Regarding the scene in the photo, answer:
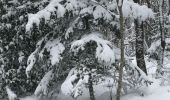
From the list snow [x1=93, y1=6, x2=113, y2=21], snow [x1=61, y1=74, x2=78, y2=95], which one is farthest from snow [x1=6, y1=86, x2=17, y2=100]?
snow [x1=93, y1=6, x2=113, y2=21]

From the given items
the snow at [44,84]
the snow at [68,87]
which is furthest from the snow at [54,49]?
the snow at [44,84]

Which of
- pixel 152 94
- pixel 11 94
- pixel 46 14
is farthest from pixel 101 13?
pixel 11 94

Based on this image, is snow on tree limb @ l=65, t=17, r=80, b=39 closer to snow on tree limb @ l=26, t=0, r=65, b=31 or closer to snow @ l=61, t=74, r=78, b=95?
snow on tree limb @ l=26, t=0, r=65, b=31

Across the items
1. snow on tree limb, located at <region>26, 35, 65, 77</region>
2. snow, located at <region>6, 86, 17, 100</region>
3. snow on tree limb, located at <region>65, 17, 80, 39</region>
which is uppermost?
snow on tree limb, located at <region>65, 17, 80, 39</region>

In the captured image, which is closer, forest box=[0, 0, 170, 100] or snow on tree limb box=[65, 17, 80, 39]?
forest box=[0, 0, 170, 100]

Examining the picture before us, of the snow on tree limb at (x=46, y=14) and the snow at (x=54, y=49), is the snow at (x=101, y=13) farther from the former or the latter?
the snow at (x=54, y=49)

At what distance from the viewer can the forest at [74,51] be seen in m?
10.6

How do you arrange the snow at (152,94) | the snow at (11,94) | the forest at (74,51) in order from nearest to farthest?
the forest at (74,51)
the snow at (152,94)
the snow at (11,94)

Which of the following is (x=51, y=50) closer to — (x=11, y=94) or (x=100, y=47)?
(x=100, y=47)

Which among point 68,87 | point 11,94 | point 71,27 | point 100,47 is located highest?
point 71,27

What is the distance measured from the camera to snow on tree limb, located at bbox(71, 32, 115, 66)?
33.1ft

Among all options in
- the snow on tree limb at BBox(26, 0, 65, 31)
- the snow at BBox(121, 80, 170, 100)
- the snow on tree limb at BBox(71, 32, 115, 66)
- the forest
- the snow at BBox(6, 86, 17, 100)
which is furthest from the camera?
the snow at BBox(6, 86, 17, 100)

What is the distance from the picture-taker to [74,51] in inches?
426

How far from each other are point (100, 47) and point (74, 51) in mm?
935
